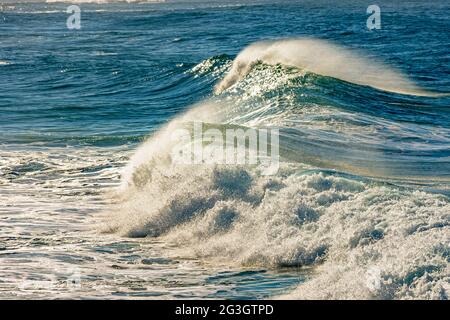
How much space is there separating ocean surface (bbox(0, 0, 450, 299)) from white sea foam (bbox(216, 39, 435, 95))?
0.11m

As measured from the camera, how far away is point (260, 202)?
10.5 meters

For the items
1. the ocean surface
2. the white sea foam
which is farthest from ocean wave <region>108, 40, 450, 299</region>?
the white sea foam

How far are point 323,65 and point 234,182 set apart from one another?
46.9 feet

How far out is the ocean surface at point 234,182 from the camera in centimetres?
847

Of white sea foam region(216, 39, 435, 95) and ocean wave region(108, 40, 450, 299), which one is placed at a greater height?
ocean wave region(108, 40, 450, 299)

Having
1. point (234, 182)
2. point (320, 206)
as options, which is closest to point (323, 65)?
point (234, 182)

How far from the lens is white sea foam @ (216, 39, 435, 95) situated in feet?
77.7

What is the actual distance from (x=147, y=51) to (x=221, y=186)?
1012 inches

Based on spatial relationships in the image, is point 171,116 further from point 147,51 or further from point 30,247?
point 147,51

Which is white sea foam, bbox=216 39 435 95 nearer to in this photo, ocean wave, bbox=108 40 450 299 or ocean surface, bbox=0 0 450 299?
ocean surface, bbox=0 0 450 299

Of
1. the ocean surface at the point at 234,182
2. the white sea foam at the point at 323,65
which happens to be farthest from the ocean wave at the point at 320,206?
the white sea foam at the point at 323,65

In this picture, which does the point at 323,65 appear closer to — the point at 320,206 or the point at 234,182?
the point at 234,182

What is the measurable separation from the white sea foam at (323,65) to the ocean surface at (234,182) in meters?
0.11

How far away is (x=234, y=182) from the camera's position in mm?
11195
